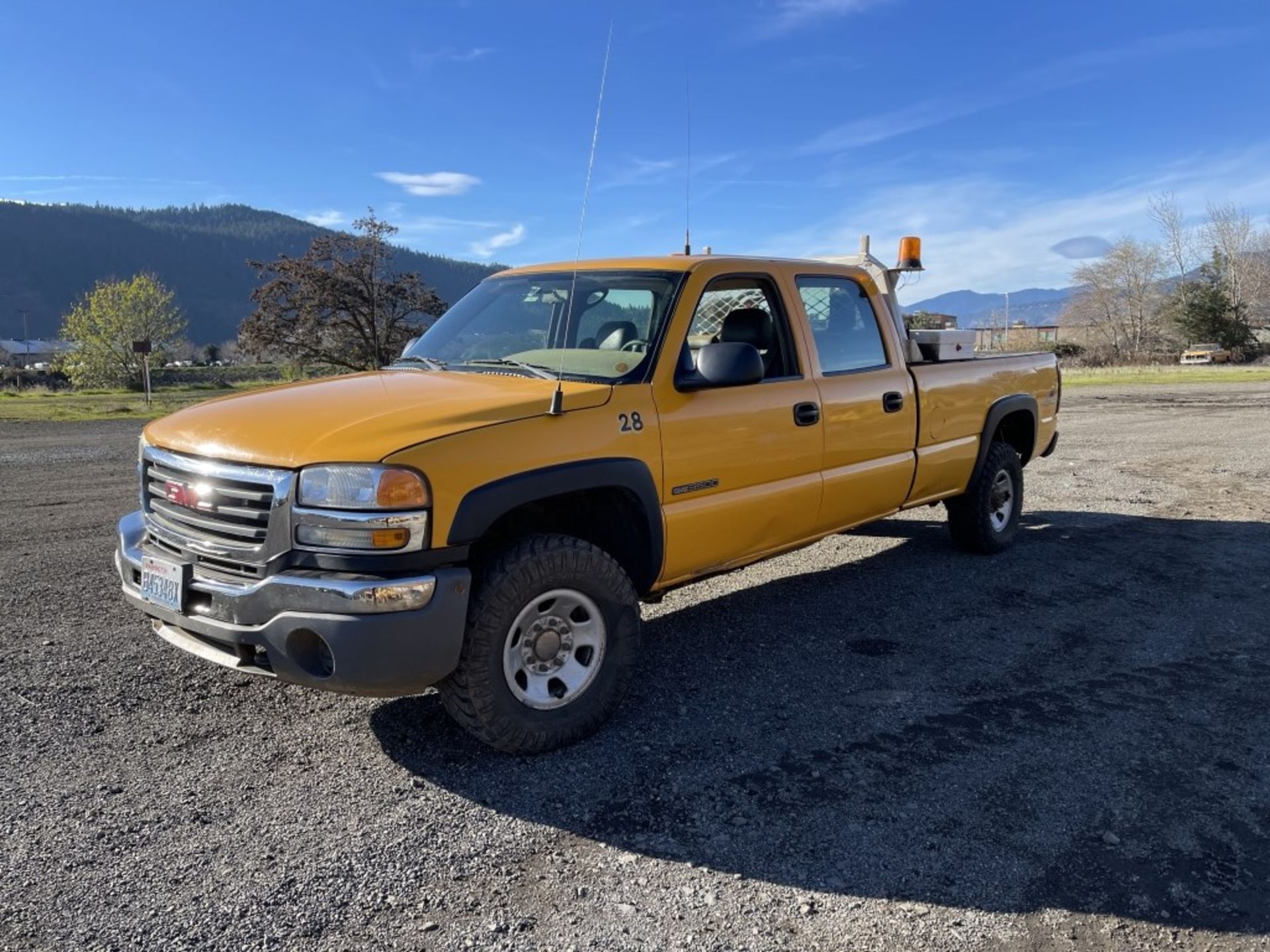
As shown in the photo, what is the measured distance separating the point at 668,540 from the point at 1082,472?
8737 mm

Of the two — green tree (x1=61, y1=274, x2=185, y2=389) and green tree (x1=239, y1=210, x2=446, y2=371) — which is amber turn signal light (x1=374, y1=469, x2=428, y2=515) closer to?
green tree (x1=239, y1=210, x2=446, y2=371)

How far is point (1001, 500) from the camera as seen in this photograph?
6.89 metres

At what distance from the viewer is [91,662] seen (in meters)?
4.46

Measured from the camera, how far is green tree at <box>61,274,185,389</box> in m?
43.5

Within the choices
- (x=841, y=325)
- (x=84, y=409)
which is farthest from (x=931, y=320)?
(x=84, y=409)

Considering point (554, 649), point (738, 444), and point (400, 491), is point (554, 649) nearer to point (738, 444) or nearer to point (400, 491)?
point (400, 491)

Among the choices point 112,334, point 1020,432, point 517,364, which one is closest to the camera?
point 517,364

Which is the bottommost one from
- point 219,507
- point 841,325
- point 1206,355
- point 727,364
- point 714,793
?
point 714,793

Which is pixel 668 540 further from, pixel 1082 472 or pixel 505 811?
pixel 1082 472

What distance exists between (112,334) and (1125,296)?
69916 mm

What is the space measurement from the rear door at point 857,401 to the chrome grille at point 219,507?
2.84 m

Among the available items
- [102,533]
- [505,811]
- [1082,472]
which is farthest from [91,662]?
[1082,472]

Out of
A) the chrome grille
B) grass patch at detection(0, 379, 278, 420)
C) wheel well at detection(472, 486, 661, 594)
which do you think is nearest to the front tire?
wheel well at detection(472, 486, 661, 594)

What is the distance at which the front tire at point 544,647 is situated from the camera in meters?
3.32
